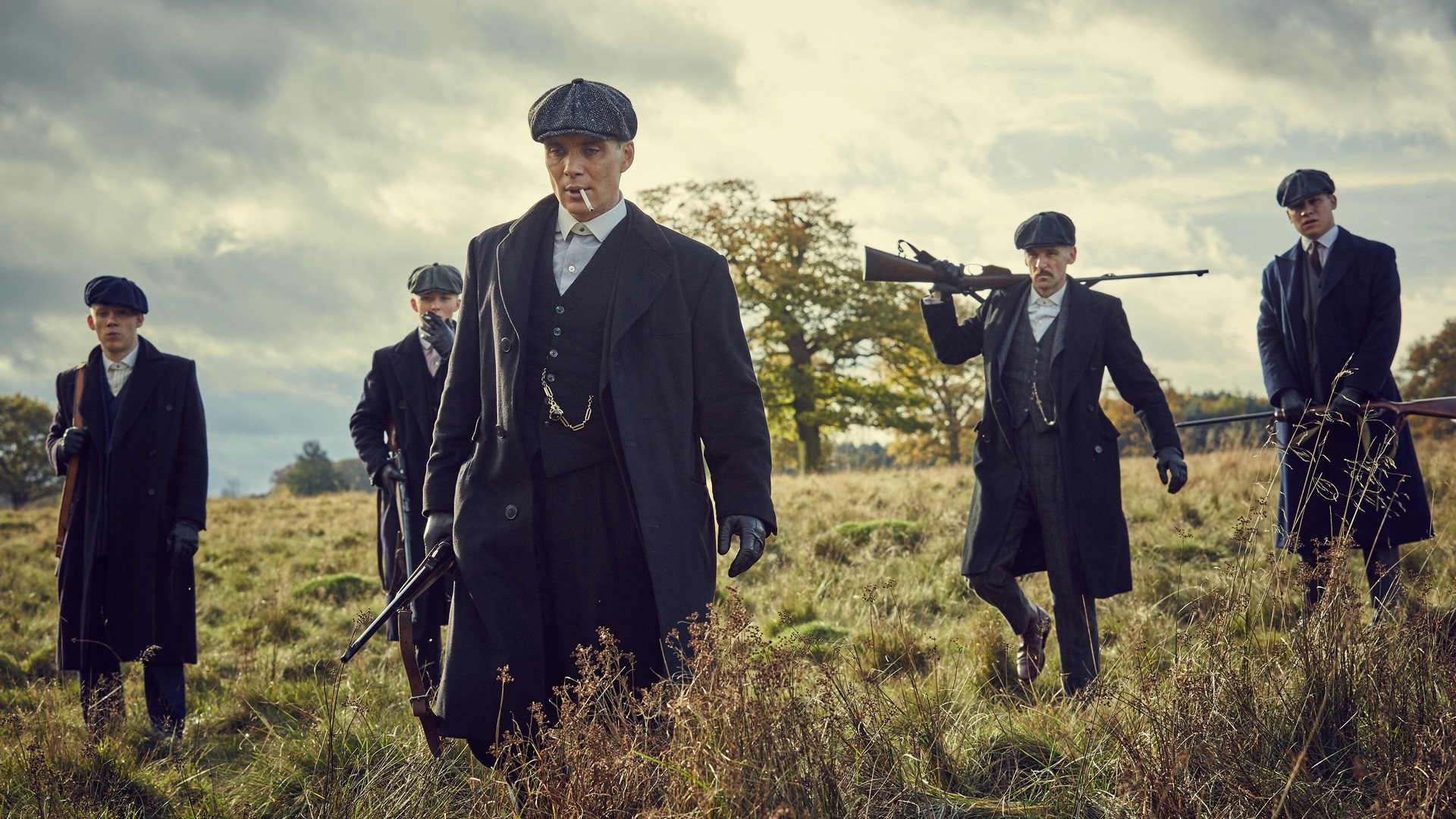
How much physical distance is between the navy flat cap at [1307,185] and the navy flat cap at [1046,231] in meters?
1.61

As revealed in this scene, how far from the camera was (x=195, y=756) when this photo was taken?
A: 18.3ft

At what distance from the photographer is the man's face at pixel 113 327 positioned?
648 cm

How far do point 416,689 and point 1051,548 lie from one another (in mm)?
3080

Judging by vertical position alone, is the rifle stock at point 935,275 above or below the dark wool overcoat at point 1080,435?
above

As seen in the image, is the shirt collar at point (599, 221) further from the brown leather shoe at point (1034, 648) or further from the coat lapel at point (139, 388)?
the coat lapel at point (139, 388)

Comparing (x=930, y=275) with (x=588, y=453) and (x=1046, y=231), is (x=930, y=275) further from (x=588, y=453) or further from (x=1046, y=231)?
(x=588, y=453)

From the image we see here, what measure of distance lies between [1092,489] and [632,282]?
280 centimetres

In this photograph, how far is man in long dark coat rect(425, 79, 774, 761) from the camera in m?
3.58

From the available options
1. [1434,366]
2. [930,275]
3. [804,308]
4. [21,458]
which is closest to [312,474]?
[21,458]

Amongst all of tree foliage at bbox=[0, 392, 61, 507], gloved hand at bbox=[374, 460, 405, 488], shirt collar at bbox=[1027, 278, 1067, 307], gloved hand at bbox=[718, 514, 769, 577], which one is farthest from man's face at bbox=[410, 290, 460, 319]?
tree foliage at bbox=[0, 392, 61, 507]

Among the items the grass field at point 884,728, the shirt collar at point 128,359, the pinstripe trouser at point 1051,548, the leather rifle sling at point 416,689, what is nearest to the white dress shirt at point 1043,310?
the pinstripe trouser at point 1051,548

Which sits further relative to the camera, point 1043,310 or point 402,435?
point 402,435

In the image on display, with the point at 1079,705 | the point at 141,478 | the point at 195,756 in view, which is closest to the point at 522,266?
the point at 1079,705

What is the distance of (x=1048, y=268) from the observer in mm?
5746
